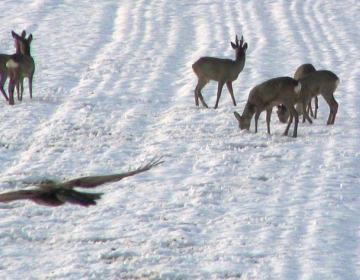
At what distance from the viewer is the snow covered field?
283 inches

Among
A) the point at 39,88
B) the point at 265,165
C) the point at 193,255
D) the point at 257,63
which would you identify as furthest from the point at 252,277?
the point at 257,63

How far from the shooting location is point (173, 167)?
10.4 m

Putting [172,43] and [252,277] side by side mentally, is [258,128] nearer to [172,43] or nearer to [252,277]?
[252,277]

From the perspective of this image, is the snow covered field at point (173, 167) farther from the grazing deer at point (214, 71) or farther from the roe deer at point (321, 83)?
the roe deer at point (321, 83)

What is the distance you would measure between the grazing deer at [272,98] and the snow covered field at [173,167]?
0.24m

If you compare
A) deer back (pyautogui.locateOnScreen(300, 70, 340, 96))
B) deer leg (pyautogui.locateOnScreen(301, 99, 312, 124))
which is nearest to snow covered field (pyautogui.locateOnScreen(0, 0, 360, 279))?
deer leg (pyautogui.locateOnScreen(301, 99, 312, 124))

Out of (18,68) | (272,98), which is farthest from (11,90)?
(272,98)

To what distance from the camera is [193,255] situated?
7246mm

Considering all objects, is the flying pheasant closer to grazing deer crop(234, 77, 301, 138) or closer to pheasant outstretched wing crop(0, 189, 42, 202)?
pheasant outstretched wing crop(0, 189, 42, 202)

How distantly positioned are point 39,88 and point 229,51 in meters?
6.19

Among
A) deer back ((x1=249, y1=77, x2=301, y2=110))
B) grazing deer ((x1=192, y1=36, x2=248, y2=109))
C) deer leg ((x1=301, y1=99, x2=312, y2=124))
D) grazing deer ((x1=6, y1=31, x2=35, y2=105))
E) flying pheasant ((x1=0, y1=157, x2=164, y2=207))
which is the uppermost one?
flying pheasant ((x1=0, y1=157, x2=164, y2=207))

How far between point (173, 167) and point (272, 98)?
2381 mm

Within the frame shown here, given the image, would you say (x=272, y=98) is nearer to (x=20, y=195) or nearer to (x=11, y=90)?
(x=11, y=90)

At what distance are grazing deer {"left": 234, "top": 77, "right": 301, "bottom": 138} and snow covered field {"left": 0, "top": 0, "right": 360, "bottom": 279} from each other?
24cm
